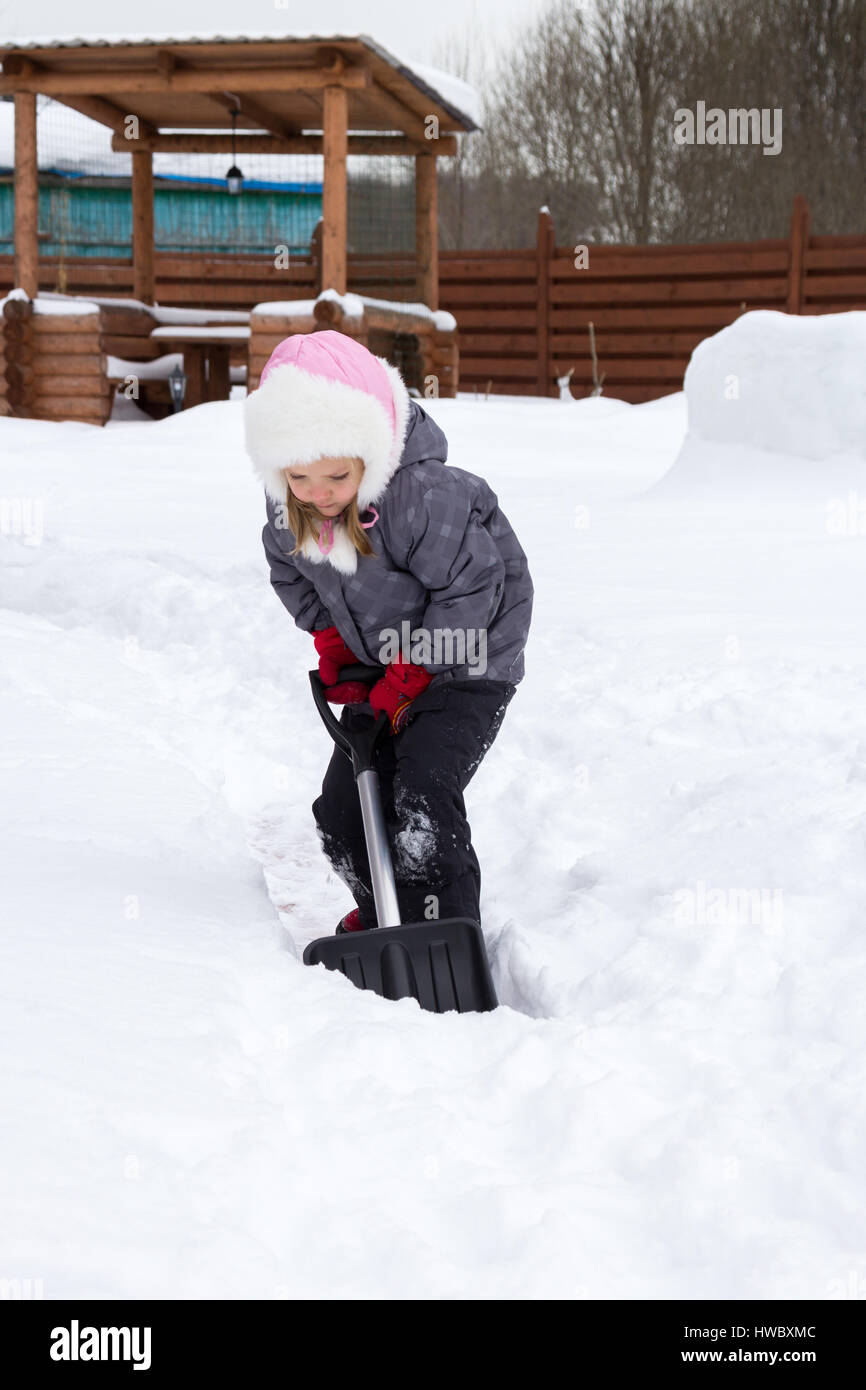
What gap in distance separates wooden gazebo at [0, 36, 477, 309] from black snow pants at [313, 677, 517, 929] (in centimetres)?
662

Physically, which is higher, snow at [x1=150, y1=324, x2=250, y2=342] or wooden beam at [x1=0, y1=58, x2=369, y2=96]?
wooden beam at [x1=0, y1=58, x2=369, y2=96]

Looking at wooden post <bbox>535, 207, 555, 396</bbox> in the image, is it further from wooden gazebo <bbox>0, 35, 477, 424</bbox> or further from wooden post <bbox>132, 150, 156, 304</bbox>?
wooden post <bbox>132, 150, 156, 304</bbox>

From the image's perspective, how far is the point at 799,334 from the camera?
6.09 meters

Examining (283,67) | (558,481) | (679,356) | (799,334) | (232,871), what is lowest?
(232,871)

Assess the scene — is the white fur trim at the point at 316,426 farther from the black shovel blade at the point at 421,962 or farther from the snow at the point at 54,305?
the snow at the point at 54,305

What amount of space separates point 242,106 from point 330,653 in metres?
8.22

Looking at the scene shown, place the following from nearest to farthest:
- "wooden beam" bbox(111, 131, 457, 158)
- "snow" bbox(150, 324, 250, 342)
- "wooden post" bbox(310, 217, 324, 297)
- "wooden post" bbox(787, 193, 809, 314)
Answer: "snow" bbox(150, 324, 250, 342), "wooden beam" bbox(111, 131, 457, 158), "wooden post" bbox(310, 217, 324, 297), "wooden post" bbox(787, 193, 809, 314)

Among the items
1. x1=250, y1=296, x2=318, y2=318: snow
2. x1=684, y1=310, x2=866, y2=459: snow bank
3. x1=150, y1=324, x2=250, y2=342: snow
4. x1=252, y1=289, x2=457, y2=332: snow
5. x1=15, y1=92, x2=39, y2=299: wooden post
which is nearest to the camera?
x1=684, y1=310, x2=866, y2=459: snow bank

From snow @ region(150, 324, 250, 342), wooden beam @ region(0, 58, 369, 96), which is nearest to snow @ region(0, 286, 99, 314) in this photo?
snow @ region(150, 324, 250, 342)

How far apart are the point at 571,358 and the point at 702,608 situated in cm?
1099

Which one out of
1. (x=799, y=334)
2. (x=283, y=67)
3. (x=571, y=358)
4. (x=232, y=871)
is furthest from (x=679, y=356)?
(x=232, y=871)

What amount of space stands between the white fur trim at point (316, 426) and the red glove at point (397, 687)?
35 cm

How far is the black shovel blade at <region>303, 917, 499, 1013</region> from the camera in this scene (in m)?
2.35
